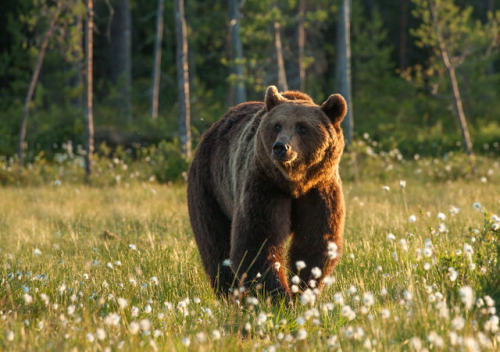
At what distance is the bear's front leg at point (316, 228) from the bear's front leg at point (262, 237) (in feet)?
0.39

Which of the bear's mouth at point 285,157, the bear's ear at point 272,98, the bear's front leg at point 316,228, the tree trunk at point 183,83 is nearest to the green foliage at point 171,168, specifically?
the tree trunk at point 183,83

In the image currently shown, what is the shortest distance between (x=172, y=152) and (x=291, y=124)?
31.7ft

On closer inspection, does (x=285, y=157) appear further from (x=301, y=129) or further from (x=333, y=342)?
(x=333, y=342)

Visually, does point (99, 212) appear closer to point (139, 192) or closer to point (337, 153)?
point (139, 192)

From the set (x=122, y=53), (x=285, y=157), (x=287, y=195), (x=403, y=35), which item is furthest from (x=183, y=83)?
(x=403, y=35)

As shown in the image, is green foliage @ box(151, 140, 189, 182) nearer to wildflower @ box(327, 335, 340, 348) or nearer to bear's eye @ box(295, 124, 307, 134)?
bear's eye @ box(295, 124, 307, 134)

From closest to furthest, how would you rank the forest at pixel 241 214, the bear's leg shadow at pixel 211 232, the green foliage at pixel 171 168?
1. the forest at pixel 241 214
2. the bear's leg shadow at pixel 211 232
3. the green foliage at pixel 171 168

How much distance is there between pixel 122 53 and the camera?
26.2m

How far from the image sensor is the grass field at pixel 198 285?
3.21 m

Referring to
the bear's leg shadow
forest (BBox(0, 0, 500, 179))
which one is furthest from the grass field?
forest (BBox(0, 0, 500, 179))

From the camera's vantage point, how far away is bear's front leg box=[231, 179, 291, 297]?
14.0ft

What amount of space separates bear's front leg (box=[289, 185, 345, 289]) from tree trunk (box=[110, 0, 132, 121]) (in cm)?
1907

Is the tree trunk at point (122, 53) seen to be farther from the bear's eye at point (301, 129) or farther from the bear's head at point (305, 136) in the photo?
the bear's eye at point (301, 129)

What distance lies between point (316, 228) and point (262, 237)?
417 mm
